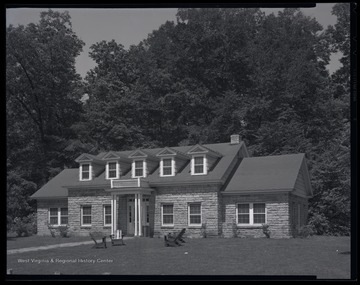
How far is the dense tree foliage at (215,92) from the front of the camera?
64.6 ft

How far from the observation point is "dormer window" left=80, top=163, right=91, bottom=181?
23166 millimetres

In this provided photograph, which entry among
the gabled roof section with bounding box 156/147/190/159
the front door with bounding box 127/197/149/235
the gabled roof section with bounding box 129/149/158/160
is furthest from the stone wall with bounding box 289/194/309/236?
the gabled roof section with bounding box 129/149/158/160

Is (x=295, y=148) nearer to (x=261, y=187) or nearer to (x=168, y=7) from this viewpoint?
(x=261, y=187)

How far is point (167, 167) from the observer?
2455 cm

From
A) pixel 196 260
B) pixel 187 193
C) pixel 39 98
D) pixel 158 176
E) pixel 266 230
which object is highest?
pixel 39 98

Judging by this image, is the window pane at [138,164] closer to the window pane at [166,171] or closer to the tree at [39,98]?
the window pane at [166,171]

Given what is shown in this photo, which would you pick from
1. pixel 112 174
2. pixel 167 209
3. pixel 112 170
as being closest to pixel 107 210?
pixel 112 174

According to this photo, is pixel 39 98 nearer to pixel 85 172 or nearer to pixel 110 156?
pixel 110 156

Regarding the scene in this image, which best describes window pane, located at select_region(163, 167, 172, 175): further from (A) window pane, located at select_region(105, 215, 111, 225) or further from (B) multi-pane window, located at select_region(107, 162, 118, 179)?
(A) window pane, located at select_region(105, 215, 111, 225)

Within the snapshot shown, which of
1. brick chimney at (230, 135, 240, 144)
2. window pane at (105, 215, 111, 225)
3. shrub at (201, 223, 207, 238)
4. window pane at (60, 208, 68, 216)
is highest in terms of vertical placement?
brick chimney at (230, 135, 240, 144)

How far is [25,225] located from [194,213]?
23.4 ft

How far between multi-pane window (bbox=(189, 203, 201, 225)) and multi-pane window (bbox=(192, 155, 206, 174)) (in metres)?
1.42

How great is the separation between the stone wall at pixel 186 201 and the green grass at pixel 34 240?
3509 mm

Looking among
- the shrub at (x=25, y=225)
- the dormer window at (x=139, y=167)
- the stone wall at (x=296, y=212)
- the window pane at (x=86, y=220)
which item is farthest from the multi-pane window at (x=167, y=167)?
the shrub at (x=25, y=225)
